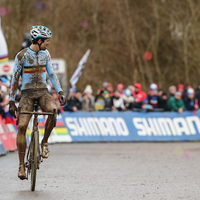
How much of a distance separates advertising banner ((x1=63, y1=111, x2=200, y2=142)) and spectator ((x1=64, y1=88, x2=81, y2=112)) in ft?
0.63

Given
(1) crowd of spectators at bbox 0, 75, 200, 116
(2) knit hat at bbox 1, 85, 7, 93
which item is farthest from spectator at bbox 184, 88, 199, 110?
(2) knit hat at bbox 1, 85, 7, 93

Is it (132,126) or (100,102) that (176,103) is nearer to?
(132,126)

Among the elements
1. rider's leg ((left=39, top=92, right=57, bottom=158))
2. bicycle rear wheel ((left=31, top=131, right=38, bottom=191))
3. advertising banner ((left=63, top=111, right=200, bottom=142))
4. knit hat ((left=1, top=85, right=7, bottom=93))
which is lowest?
advertising banner ((left=63, top=111, right=200, bottom=142))

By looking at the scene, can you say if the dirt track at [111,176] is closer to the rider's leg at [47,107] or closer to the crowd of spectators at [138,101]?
the rider's leg at [47,107]

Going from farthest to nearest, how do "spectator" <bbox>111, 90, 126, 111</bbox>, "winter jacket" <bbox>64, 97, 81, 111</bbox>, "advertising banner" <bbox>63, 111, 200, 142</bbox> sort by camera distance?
"spectator" <bbox>111, 90, 126, 111</bbox>, "winter jacket" <bbox>64, 97, 81, 111</bbox>, "advertising banner" <bbox>63, 111, 200, 142</bbox>

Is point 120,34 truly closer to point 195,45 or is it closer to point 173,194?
point 195,45

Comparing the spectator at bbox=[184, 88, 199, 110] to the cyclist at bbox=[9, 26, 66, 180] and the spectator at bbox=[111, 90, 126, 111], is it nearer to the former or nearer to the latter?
the spectator at bbox=[111, 90, 126, 111]

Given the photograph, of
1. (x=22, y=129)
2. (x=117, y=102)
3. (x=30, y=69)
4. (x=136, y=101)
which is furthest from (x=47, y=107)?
(x=136, y=101)

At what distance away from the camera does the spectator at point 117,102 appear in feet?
61.8

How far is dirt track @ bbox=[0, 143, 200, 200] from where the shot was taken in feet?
24.0

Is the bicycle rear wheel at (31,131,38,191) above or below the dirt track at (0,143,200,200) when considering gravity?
above

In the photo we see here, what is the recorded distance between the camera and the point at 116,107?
18.9 meters

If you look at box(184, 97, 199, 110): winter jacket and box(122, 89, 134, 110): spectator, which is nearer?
box(184, 97, 199, 110): winter jacket

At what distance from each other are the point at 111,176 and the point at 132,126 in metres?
9.17
